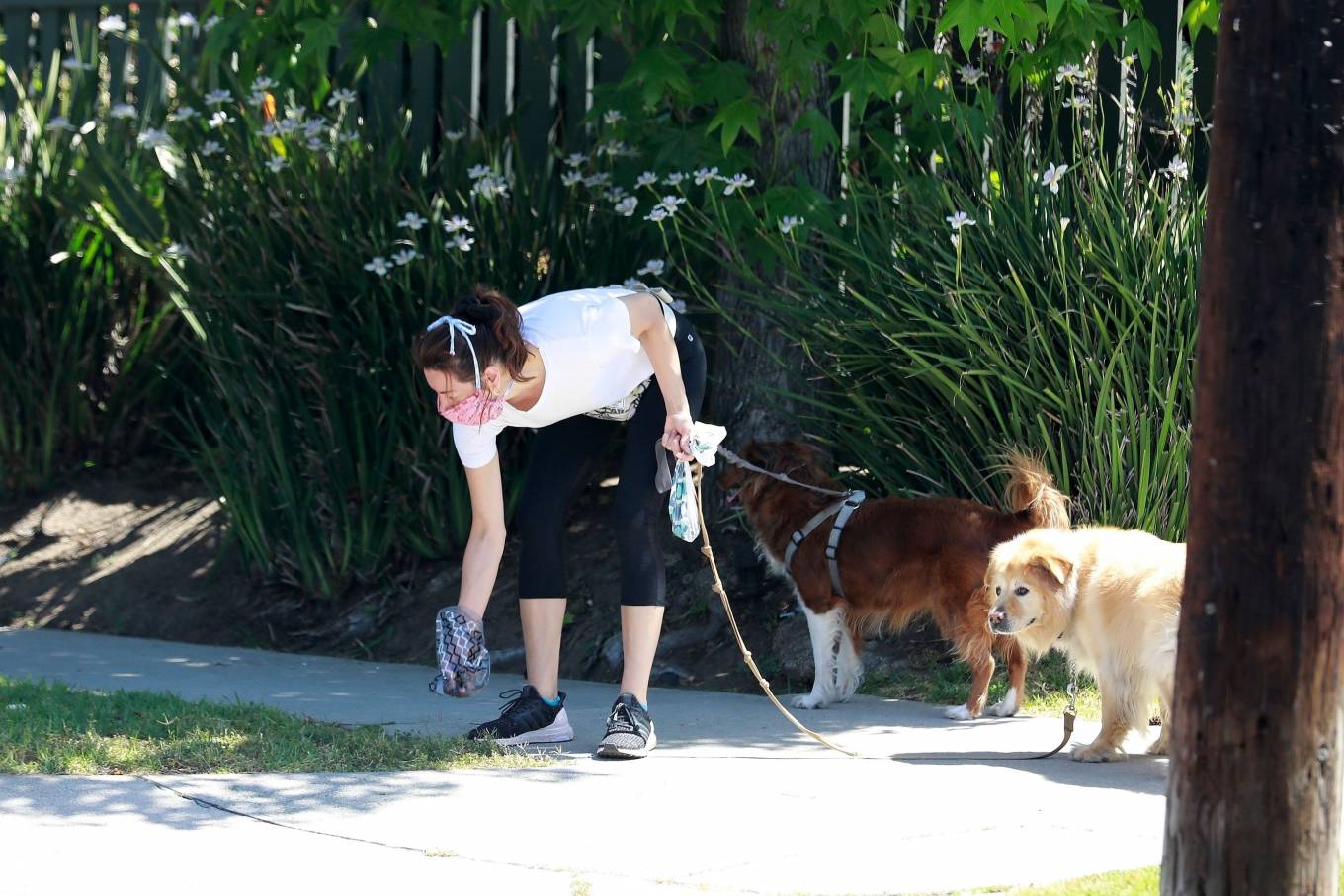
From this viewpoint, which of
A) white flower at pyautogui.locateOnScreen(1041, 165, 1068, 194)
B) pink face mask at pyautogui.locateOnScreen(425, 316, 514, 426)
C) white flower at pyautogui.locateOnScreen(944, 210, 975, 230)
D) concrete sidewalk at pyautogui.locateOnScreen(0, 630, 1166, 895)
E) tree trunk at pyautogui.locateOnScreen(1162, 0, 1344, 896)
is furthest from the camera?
white flower at pyautogui.locateOnScreen(1041, 165, 1068, 194)

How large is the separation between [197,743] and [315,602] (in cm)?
305

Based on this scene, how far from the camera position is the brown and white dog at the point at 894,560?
579cm

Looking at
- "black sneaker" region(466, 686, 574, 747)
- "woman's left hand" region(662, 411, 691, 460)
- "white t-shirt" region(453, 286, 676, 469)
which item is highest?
"white t-shirt" region(453, 286, 676, 469)

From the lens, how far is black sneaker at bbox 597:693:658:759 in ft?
16.3

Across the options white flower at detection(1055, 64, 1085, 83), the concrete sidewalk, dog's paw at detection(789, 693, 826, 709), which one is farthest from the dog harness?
white flower at detection(1055, 64, 1085, 83)

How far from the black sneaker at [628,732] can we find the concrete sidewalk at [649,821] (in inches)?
2.8

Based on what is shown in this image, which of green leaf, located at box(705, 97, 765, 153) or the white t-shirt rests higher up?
green leaf, located at box(705, 97, 765, 153)

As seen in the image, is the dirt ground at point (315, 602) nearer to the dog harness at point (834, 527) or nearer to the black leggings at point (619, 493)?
the dog harness at point (834, 527)

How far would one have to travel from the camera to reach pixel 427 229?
25.6ft

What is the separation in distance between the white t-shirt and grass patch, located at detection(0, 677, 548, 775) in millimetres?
932

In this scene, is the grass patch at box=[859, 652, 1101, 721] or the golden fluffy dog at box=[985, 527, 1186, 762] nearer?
the golden fluffy dog at box=[985, 527, 1186, 762]

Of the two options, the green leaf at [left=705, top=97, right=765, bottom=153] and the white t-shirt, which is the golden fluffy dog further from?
the green leaf at [left=705, top=97, right=765, bottom=153]

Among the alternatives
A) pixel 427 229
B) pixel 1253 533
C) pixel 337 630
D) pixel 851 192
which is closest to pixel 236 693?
pixel 337 630

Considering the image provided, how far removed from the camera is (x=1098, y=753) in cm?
499
